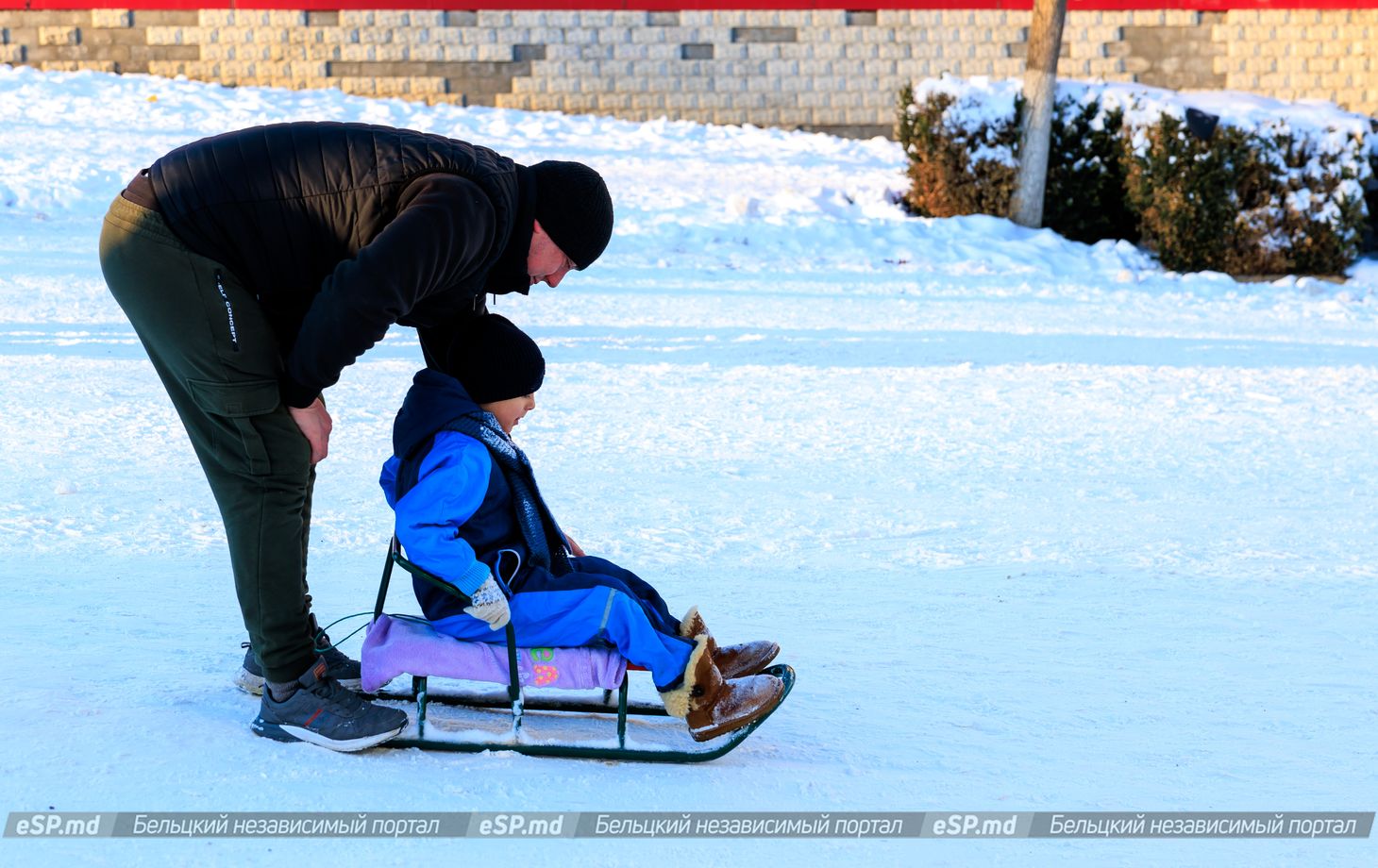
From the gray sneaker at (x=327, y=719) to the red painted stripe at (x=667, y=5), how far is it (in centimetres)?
1473

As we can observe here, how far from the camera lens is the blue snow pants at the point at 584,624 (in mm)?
2869

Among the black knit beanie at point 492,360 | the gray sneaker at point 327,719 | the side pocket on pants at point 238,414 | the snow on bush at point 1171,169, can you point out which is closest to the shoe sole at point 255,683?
the gray sneaker at point 327,719

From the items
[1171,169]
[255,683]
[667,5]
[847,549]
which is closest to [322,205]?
[255,683]

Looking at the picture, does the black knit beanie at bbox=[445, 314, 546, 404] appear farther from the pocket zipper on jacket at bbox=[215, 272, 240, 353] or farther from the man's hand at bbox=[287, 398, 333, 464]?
the pocket zipper on jacket at bbox=[215, 272, 240, 353]

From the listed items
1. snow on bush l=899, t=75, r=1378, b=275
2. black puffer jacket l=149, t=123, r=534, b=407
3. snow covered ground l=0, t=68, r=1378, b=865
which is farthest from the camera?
snow on bush l=899, t=75, r=1378, b=275

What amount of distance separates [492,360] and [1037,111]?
9.90 metres

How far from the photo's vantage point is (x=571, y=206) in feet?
9.19

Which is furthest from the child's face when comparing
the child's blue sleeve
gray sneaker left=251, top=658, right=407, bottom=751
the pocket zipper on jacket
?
gray sneaker left=251, top=658, right=407, bottom=751

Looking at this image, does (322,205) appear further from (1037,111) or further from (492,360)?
(1037,111)

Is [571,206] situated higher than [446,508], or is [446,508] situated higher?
[571,206]

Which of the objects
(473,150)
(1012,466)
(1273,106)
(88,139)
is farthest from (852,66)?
(473,150)

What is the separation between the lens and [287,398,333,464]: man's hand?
110 inches

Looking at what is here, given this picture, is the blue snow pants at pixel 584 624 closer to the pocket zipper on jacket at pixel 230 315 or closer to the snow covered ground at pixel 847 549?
the snow covered ground at pixel 847 549

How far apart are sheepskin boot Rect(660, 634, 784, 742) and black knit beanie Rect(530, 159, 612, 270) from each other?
894 millimetres
